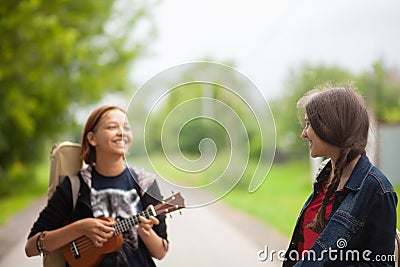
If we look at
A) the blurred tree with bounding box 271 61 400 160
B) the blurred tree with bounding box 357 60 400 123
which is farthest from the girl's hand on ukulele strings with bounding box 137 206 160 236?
the blurred tree with bounding box 357 60 400 123

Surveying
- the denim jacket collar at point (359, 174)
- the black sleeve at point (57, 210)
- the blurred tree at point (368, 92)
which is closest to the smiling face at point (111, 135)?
the black sleeve at point (57, 210)

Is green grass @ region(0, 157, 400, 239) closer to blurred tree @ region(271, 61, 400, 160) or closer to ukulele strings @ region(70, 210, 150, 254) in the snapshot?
blurred tree @ region(271, 61, 400, 160)

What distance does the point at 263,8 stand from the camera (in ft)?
21.6

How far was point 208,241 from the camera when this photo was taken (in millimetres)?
4242

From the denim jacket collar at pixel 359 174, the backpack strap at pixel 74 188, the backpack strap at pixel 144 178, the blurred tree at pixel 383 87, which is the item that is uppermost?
the blurred tree at pixel 383 87

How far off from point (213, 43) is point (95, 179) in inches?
209

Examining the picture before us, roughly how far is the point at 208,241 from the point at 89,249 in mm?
2581

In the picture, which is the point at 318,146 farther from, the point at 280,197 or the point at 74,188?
the point at 280,197

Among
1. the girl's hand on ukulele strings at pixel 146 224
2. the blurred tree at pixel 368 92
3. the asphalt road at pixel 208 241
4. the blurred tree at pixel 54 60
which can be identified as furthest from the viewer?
the blurred tree at pixel 54 60

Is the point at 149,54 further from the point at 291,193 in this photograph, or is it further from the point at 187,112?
the point at 187,112

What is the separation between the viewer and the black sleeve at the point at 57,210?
1.72 m

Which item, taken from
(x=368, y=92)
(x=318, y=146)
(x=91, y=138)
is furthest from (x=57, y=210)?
(x=368, y=92)

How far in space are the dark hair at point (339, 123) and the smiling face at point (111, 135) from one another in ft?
1.85

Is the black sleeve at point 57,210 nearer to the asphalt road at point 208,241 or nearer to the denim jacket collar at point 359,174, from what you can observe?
the denim jacket collar at point 359,174
